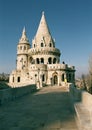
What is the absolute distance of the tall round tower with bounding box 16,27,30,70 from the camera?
55969mm

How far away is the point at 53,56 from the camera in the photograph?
52.7 m

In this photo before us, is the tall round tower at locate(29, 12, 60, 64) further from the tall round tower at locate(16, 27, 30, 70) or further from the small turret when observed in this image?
the tall round tower at locate(16, 27, 30, 70)

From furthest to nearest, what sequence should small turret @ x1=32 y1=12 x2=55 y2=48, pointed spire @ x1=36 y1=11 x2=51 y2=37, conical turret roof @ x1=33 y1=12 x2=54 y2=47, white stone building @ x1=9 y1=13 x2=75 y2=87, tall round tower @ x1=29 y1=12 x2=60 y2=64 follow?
pointed spire @ x1=36 y1=11 x2=51 y2=37, conical turret roof @ x1=33 y1=12 x2=54 y2=47, small turret @ x1=32 y1=12 x2=55 y2=48, tall round tower @ x1=29 y1=12 x2=60 y2=64, white stone building @ x1=9 y1=13 x2=75 y2=87

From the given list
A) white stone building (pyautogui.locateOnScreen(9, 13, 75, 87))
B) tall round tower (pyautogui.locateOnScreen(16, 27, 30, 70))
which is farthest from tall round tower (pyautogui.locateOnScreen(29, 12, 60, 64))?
tall round tower (pyautogui.locateOnScreen(16, 27, 30, 70))

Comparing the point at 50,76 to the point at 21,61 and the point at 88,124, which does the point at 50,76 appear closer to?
the point at 21,61

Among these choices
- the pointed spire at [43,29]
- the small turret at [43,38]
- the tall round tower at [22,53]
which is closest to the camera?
the small turret at [43,38]

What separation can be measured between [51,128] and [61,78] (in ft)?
140

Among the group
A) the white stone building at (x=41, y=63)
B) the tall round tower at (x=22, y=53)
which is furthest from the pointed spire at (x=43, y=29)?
the tall round tower at (x=22, y=53)

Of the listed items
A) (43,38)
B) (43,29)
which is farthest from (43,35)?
(43,29)

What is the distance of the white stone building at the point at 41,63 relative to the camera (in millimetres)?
46941

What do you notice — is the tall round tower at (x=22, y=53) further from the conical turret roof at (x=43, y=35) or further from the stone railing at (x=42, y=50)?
the stone railing at (x=42, y=50)

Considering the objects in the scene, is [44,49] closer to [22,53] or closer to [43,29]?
[22,53]

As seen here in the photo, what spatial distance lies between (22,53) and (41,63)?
7.68 m

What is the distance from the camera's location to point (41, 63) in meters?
51.0
